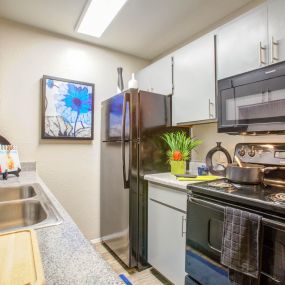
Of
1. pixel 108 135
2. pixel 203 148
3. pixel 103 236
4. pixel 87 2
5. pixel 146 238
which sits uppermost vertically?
pixel 87 2

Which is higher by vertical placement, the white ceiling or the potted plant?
the white ceiling

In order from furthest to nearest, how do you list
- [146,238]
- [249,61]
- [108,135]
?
[108,135]
[146,238]
[249,61]

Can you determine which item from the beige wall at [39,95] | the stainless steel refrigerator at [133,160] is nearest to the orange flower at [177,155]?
the stainless steel refrigerator at [133,160]

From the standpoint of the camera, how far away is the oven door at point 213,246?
950 mm

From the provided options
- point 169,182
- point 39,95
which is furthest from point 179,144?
point 39,95

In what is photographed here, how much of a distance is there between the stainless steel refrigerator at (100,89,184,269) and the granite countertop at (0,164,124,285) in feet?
3.95

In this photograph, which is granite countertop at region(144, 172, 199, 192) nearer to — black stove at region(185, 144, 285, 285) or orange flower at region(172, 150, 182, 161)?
black stove at region(185, 144, 285, 285)

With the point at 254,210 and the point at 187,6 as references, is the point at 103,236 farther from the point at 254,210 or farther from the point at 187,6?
the point at 187,6

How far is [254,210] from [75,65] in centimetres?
225

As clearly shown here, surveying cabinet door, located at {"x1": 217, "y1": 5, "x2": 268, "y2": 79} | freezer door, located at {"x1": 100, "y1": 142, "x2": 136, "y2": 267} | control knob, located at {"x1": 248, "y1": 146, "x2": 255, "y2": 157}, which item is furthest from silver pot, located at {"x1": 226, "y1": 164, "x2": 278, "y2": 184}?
freezer door, located at {"x1": 100, "y1": 142, "x2": 136, "y2": 267}

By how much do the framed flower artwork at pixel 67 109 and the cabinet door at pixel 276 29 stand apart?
1.81 meters

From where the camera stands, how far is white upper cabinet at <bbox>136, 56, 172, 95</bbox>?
84.5 inches

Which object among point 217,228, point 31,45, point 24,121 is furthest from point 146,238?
point 31,45

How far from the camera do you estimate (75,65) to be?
7.88ft
